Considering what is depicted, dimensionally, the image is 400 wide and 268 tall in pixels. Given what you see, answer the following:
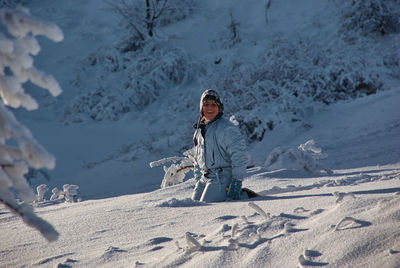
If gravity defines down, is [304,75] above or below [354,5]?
below

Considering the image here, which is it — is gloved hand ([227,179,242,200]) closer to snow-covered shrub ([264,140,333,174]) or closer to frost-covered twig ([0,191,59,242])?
snow-covered shrub ([264,140,333,174])

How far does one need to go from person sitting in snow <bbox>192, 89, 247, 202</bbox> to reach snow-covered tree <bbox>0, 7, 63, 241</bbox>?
2.17m

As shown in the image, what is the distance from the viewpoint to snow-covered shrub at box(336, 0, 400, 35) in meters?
11.0

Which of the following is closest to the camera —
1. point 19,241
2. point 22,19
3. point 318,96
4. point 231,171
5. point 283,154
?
point 22,19

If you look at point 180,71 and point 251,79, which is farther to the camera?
point 180,71

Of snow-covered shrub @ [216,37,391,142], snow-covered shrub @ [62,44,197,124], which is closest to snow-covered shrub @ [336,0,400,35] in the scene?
snow-covered shrub @ [216,37,391,142]

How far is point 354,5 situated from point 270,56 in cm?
341

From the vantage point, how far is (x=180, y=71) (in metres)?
12.3

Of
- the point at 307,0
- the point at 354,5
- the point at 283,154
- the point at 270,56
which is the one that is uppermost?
the point at 307,0

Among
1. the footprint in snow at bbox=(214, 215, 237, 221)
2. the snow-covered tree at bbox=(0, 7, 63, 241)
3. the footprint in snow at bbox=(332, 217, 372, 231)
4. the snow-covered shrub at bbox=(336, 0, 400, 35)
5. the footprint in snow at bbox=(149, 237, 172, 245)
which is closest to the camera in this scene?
the snow-covered tree at bbox=(0, 7, 63, 241)

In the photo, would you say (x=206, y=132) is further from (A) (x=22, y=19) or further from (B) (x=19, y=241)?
(A) (x=22, y=19)

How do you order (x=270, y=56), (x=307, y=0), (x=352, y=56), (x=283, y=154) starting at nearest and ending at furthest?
1. (x=283, y=154)
2. (x=352, y=56)
3. (x=270, y=56)
4. (x=307, y=0)

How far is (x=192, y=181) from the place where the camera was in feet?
14.3

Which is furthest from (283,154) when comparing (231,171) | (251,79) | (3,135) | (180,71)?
(180,71)
